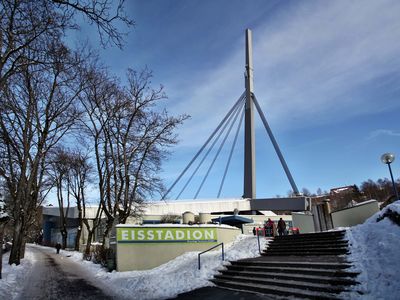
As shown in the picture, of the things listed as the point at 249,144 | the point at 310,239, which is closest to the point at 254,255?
the point at 310,239

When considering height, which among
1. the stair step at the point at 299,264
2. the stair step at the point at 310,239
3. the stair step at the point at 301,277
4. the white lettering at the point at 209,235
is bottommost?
the stair step at the point at 301,277

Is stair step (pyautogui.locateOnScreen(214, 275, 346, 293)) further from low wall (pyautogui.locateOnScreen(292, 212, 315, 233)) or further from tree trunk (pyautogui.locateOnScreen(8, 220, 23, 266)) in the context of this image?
low wall (pyautogui.locateOnScreen(292, 212, 315, 233))

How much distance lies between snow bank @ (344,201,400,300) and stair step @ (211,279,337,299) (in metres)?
0.66

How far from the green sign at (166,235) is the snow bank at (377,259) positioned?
8490 mm

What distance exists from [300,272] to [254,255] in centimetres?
496

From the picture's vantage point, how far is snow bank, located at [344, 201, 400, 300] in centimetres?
732

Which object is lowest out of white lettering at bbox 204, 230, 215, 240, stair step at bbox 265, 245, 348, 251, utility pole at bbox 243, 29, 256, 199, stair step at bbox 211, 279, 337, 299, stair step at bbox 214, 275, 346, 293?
stair step at bbox 211, 279, 337, 299

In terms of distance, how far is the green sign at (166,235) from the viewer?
54.4 feet

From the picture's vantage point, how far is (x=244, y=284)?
1068 cm

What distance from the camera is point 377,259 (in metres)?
8.63

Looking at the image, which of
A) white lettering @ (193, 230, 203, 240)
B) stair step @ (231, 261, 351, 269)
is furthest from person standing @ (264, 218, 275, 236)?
stair step @ (231, 261, 351, 269)

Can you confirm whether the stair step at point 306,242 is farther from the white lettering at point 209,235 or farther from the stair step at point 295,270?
the white lettering at point 209,235

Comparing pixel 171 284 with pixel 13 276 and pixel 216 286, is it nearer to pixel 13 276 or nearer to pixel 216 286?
pixel 216 286

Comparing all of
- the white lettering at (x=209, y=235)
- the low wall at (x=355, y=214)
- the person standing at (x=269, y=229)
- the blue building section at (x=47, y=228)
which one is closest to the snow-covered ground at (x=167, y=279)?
the white lettering at (x=209, y=235)
